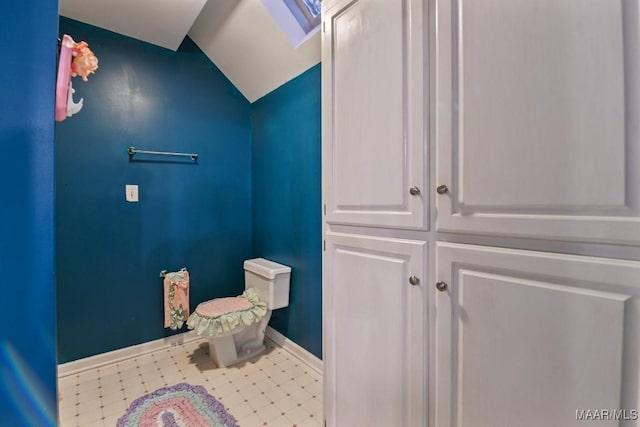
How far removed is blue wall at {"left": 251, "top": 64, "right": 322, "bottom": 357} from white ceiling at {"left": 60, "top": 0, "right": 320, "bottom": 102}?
0.47 feet

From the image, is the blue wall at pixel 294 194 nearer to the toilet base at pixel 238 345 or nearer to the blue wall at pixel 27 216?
the toilet base at pixel 238 345

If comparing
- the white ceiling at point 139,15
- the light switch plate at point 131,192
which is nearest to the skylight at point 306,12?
the white ceiling at point 139,15

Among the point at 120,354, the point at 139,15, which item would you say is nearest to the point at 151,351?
the point at 120,354

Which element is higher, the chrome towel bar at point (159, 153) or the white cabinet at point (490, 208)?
the chrome towel bar at point (159, 153)

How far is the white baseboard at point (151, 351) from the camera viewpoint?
79.2 inches

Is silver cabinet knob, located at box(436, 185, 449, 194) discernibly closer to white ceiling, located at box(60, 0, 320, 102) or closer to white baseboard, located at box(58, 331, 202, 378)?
white ceiling, located at box(60, 0, 320, 102)

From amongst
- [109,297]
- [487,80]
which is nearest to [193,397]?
[109,297]

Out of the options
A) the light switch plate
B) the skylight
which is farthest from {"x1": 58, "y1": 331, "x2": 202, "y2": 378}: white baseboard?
the skylight

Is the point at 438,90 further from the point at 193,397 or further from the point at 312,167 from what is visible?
the point at 193,397

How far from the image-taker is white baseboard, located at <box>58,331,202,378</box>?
200 centimetres

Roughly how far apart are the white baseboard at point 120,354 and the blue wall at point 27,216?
5.99 ft

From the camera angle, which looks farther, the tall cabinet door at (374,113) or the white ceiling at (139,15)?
the white ceiling at (139,15)

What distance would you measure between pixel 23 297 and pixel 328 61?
1.21 meters

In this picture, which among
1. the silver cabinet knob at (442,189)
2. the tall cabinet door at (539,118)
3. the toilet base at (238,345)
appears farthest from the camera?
the toilet base at (238,345)
